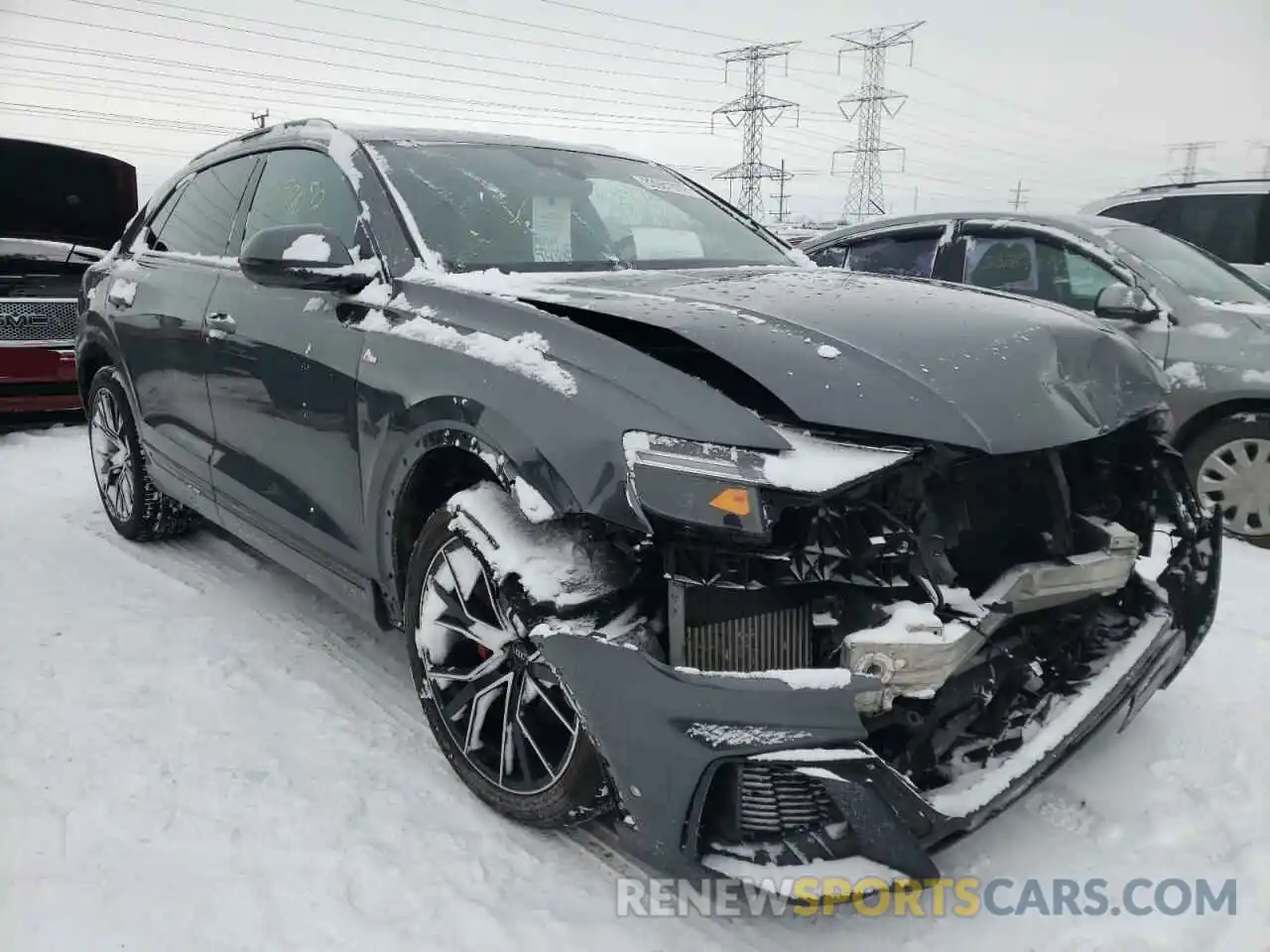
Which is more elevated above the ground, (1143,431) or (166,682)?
(1143,431)

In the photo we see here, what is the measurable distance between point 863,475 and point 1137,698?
3.71 feet

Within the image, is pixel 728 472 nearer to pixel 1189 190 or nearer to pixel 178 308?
pixel 178 308

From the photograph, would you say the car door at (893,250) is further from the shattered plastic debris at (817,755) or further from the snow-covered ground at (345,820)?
the shattered plastic debris at (817,755)

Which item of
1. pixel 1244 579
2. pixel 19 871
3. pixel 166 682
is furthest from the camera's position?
pixel 1244 579

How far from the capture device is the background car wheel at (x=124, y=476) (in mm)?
4492

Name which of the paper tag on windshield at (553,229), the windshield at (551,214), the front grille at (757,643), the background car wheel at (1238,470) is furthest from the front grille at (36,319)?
the background car wheel at (1238,470)

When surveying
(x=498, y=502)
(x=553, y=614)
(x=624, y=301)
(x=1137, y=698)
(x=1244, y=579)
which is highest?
(x=624, y=301)

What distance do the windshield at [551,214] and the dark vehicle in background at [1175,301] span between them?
128 centimetres

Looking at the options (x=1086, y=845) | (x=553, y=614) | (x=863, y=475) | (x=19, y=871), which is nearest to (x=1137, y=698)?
(x=1086, y=845)

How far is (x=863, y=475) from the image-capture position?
1.87 m

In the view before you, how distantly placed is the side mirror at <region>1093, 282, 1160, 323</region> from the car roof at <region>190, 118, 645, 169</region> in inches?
94.9

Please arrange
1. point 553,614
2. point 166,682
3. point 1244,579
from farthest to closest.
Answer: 1. point 1244,579
2. point 166,682
3. point 553,614

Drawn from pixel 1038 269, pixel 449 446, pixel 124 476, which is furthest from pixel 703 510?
pixel 1038 269

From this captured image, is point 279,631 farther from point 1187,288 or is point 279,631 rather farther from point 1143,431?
point 1187,288
